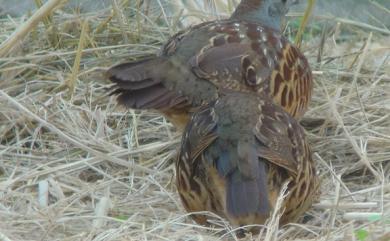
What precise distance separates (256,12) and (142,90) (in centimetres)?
123

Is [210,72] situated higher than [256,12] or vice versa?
[210,72]

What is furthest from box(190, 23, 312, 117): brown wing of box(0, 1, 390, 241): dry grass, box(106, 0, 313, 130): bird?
box(0, 1, 390, 241): dry grass

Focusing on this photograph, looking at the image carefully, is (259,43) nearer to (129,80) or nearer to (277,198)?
(129,80)

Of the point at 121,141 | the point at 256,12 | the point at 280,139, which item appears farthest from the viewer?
the point at 256,12

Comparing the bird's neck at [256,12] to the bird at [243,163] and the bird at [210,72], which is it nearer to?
the bird at [210,72]

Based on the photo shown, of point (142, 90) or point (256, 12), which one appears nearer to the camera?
point (142, 90)

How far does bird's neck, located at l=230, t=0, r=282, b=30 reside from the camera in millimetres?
6504

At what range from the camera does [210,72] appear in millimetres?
5496

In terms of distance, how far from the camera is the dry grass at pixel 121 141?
4.82 meters

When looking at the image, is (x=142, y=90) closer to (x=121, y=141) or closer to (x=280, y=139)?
(x=121, y=141)

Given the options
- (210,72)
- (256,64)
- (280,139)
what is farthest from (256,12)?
(280,139)

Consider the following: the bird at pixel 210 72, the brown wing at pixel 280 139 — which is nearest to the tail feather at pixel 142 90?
the bird at pixel 210 72

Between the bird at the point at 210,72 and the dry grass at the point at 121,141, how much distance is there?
0.29 metres

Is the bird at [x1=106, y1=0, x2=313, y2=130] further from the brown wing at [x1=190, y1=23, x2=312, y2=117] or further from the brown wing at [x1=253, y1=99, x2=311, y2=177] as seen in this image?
the brown wing at [x1=253, y1=99, x2=311, y2=177]
